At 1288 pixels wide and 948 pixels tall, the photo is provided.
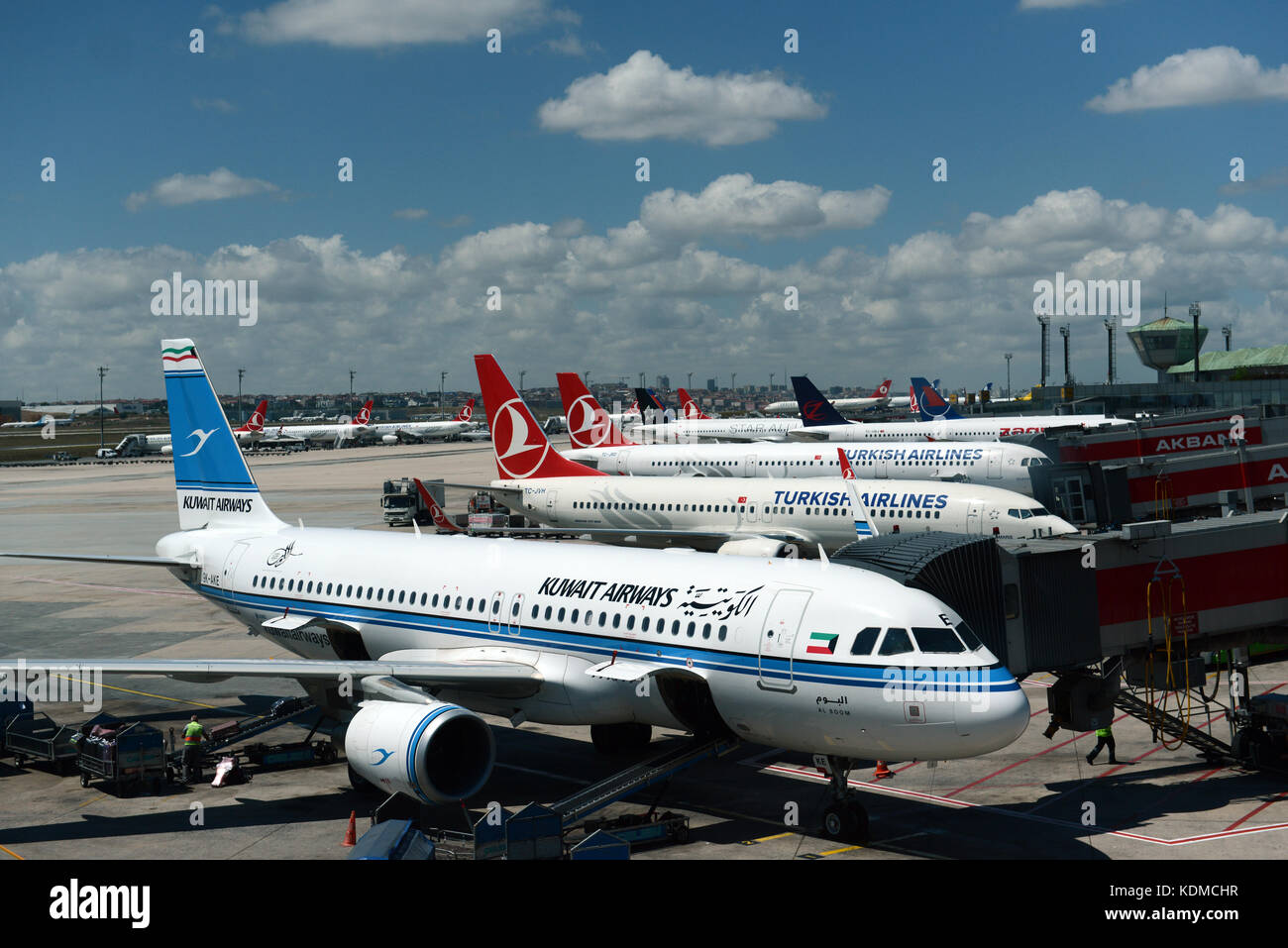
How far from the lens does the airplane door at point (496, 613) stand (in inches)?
1008

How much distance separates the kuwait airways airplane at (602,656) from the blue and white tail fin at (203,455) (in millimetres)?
3760

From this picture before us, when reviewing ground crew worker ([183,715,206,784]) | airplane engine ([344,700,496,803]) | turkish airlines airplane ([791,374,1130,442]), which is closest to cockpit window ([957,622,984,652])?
airplane engine ([344,700,496,803])

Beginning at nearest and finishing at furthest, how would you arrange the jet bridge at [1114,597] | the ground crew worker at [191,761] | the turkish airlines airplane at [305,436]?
the jet bridge at [1114,597] → the ground crew worker at [191,761] → the turkish airlines airplane at [305,436]

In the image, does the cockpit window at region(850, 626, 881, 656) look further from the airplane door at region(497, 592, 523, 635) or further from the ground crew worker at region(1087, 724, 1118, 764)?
the ground crew worker at region(1087, 724, 1118, 764)

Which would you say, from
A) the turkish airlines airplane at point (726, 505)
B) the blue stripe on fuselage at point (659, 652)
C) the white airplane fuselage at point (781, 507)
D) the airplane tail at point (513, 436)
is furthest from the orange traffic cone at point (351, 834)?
the airplane tail at point (513, 436)

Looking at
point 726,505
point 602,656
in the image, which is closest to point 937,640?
point 602,656

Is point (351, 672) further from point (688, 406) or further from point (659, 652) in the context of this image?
point (688, 406)

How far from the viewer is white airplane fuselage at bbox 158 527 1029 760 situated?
19172 mm

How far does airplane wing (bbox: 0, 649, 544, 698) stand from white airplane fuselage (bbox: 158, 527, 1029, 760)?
0.53 meters

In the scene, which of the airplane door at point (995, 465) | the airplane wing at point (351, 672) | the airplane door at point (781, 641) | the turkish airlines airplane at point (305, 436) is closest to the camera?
the airplane door at point (781, 641)

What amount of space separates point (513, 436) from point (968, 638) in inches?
1618

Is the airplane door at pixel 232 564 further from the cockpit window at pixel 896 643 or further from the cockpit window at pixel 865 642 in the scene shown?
the cockpit window at pixel 896 643
